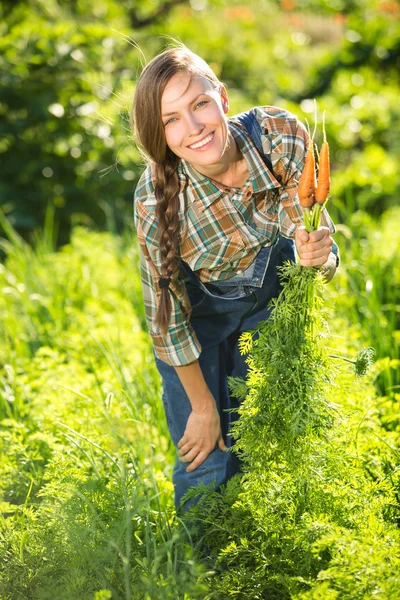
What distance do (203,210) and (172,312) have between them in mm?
302

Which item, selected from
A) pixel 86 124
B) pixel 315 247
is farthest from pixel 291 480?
pixel 86 124

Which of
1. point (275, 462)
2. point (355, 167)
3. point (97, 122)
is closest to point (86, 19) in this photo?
point (97, 122)

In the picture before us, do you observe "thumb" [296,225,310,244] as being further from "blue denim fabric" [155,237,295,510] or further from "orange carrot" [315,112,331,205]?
"blue denim fabric" [155,237,295,510]

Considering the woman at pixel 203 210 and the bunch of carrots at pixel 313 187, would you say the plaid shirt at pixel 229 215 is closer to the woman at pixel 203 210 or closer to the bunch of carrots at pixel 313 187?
the woman at pixel 203 210

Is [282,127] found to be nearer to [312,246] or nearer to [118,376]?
[312,246]

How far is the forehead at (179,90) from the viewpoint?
6.27ft

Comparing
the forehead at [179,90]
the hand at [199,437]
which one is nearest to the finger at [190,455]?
the hand at [199,437]

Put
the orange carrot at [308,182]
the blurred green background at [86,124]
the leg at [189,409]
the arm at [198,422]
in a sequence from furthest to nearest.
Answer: the blurred green background at [86,124] → the leg at [189,409] → the arm at [198,422] → the orange carrot at [308,182]

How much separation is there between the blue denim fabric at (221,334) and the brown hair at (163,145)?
0.45ft

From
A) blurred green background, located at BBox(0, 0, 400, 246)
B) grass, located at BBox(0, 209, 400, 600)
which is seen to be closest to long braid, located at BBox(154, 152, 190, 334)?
grass, located at BBox(0, 209, 400, 600)

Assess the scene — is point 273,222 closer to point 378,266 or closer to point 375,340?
point 375,340

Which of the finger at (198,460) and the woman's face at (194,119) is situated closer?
the woman's face at (194,119)

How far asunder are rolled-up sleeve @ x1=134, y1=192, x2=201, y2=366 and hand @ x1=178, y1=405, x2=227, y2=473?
20 centimetres

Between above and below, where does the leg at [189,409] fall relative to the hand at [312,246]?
below
